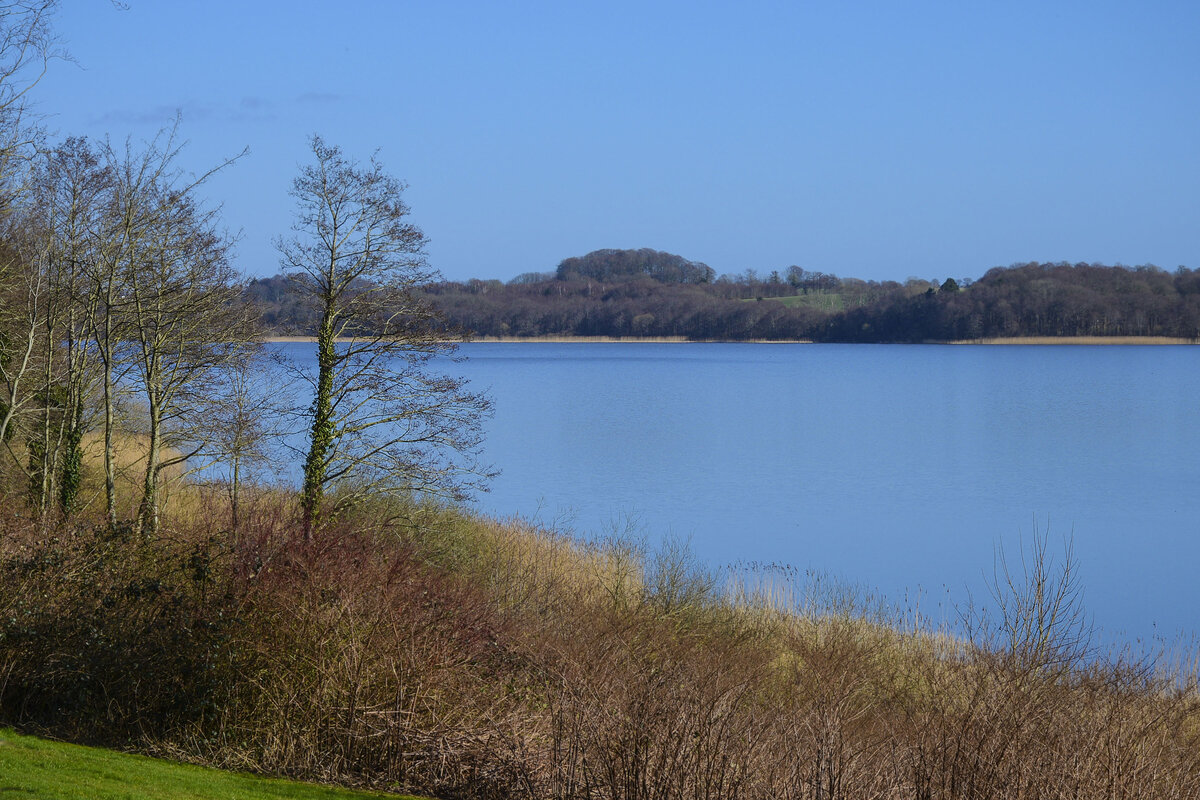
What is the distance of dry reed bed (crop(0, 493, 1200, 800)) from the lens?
7.92m

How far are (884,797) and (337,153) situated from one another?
15390 mm

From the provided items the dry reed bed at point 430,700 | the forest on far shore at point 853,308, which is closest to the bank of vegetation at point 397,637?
the dry reed bed at point 430,700

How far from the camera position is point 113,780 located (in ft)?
25.5

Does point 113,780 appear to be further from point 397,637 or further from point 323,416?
point 323,416

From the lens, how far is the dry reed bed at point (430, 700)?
7918 millimetres

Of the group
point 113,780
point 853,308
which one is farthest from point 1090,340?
point 113,780

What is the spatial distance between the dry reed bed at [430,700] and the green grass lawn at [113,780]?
24.5 inches

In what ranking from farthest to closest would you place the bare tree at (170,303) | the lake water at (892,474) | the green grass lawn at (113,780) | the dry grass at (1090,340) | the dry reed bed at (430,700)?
the dry grass at (1090,340) < the lake water at (892,474) < the bare tree at (170,303) < the dry reed bed at (430,700) < the green grass lawn at (113,780)

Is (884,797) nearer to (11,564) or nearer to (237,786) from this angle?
(237,786)

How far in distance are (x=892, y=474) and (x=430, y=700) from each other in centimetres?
3319

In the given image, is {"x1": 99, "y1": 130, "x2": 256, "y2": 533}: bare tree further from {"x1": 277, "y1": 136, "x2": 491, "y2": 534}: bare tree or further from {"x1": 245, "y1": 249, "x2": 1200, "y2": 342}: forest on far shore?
→ {"x1": 245, "y1": 249, "x2": 1200, "y2": 342}: forest on far shore

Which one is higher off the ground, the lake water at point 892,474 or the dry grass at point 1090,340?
the dry grass at point 1090,340

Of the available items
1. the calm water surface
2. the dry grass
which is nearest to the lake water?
the calm water surface

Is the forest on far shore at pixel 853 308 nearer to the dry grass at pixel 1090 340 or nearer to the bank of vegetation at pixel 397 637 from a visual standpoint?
the dry grass at pixel 1090 340
